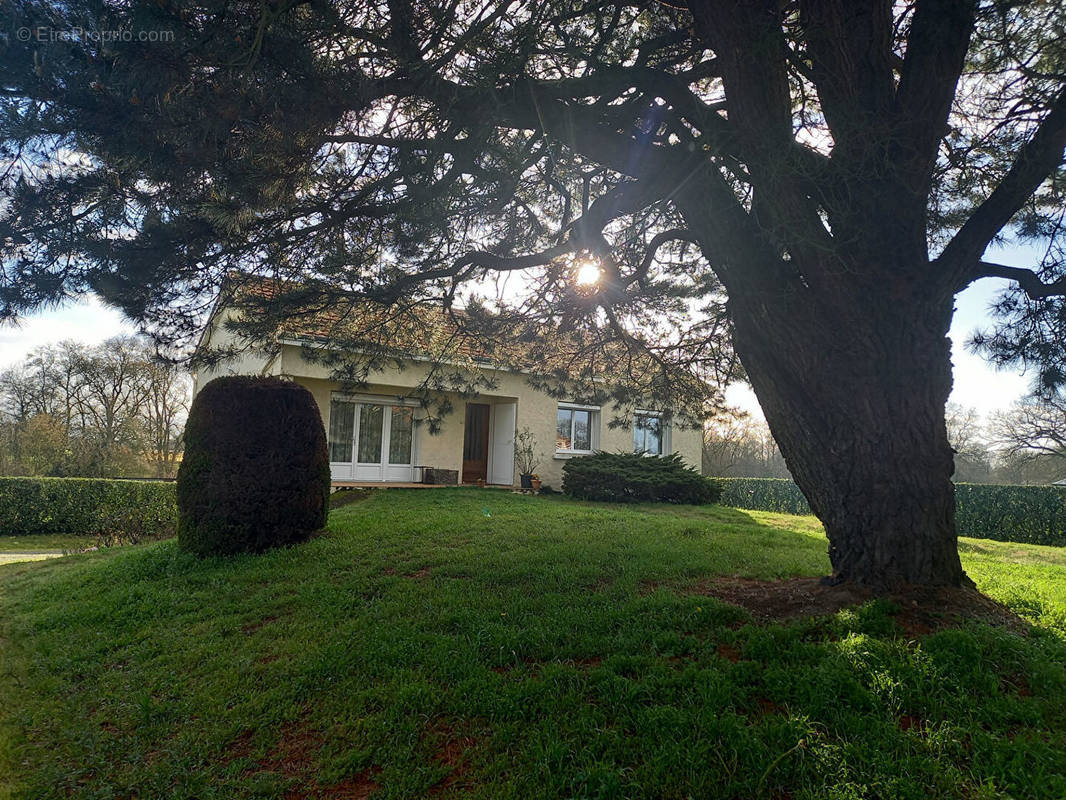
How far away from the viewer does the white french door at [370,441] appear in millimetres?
14781

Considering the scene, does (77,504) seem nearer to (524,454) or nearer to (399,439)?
(399,439)

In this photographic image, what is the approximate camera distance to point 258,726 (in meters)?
3.41

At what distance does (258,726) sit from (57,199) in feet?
11.4

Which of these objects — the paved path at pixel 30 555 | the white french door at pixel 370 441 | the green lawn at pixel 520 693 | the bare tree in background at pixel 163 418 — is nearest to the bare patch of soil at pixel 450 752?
the green lawn at pixel 520 693

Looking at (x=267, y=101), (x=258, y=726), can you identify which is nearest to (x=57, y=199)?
(x=267, y=101)

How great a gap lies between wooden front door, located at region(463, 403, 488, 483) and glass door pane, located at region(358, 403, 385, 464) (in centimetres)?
248

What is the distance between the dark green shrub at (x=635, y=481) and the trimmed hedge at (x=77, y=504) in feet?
29.8

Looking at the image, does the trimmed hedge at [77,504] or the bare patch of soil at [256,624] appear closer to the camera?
the bare patch of soil at [256,624]

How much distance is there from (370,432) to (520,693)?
12698mm

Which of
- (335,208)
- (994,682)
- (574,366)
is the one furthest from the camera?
(574,366)

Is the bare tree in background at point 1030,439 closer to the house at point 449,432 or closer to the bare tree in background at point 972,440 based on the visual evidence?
the bare tree in background at point 972,440

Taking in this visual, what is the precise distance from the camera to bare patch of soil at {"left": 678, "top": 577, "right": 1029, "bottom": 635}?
376cm

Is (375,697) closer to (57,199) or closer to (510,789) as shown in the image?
(510,789)

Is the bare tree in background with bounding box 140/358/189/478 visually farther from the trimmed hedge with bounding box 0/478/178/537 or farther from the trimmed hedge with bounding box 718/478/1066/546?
the trimmed hedge with bounding box 718/478/1066/546
